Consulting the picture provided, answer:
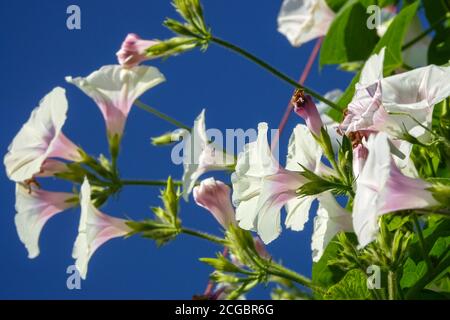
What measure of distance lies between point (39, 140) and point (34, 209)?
113 millimetres

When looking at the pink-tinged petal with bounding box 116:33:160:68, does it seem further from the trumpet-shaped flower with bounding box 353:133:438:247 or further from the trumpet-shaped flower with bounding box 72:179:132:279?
the trumpet-shaped flower with bounding box 353:133:438:247

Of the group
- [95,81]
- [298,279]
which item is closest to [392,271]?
[298,279]

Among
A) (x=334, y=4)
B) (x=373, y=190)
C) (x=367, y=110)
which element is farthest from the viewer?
(x=334, y=4)

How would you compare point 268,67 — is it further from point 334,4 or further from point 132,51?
point 334,4

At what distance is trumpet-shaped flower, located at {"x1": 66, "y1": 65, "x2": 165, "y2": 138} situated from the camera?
1393 mm

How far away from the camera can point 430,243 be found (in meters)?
1.19

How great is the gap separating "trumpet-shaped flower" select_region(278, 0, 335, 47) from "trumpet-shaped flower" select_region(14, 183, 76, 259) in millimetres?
649

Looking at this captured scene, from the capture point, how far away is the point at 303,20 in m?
1.85

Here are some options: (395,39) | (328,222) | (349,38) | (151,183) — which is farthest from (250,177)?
(349,38)

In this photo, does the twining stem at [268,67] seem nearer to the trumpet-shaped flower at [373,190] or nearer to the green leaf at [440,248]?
the green leaf at [440,248]

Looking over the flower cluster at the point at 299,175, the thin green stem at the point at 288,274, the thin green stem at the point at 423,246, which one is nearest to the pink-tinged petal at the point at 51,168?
the flower cluster at the point at 299,175

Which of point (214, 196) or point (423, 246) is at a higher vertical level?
point (214, 196)

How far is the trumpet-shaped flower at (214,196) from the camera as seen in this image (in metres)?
1.24
